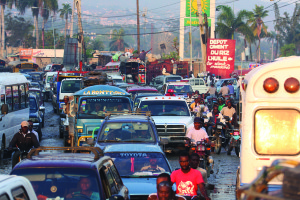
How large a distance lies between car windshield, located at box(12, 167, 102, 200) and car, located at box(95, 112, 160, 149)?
5.12m

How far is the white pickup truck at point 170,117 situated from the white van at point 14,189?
11420 mm

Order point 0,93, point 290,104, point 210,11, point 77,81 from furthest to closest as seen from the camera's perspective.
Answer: point 210,11 → point 77,81 → point 0,93 → point 290,104

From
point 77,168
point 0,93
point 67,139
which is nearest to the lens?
point 77,168

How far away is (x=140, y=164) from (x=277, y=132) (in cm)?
305

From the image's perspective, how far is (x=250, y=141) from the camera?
7.14 metres

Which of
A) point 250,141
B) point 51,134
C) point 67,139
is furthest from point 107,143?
point 51,134

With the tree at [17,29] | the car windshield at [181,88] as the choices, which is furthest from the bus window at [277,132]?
the tree at [17,29]

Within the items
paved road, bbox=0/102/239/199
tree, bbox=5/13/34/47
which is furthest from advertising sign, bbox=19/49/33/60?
paved road, bbox=0/102/239/199

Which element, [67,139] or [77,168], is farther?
[67,139]

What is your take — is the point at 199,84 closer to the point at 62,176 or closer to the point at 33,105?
the point at 33,105

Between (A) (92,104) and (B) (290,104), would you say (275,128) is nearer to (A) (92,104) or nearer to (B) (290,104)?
(B) (290,104)

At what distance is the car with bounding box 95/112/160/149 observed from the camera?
11820mm

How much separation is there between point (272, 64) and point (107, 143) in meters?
5.33

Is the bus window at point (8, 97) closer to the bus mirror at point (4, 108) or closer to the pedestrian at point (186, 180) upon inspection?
the bus mirror at point (4, 108)
